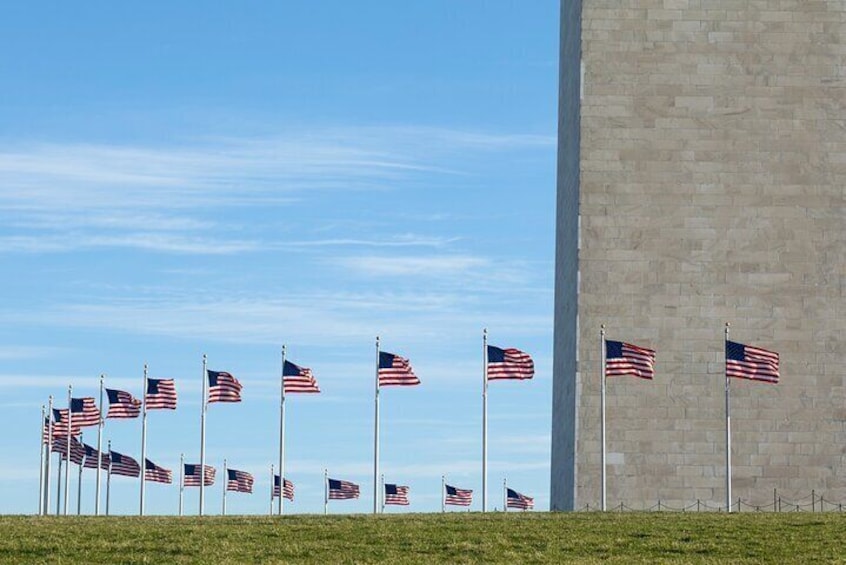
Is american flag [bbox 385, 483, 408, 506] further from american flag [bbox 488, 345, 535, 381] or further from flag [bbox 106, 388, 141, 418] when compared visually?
american flag [bbox 488, 345, 535, 381]

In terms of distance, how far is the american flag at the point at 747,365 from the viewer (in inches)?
2388

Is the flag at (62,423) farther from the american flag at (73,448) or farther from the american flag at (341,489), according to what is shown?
the american flag at (341,489)

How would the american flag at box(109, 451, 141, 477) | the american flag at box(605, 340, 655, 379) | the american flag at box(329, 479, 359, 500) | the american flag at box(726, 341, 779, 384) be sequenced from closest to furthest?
the american flag at box(726, 341, 779, 384) → the american flag at box(605, 340, 655, 379) → the american flag at box(109, 451, 141, 477) → the american flag at box(329, 479, 359, 500)

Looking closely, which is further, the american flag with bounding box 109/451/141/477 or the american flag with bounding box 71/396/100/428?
the american flag with bounding box 109/451/141/477

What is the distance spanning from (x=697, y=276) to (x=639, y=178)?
4.72 m

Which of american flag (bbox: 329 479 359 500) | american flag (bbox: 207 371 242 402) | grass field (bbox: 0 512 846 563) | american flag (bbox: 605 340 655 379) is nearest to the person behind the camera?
grass field (bbox: 0 512 846 563)

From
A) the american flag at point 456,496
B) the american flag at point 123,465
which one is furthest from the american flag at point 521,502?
the american flag at point 123,465

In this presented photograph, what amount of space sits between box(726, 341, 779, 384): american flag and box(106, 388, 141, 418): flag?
22.9 meters

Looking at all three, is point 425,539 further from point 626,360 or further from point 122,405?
point 122,405

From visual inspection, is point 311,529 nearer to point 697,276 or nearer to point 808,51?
point 697,276

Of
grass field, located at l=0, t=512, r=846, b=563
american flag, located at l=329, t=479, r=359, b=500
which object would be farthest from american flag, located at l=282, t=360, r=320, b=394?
american flag, located at l=329, t=479, r=359, b=500

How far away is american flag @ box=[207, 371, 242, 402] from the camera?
→ 6294 cm

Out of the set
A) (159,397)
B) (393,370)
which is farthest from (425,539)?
(159,397)

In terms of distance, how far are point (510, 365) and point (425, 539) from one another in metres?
15.6
